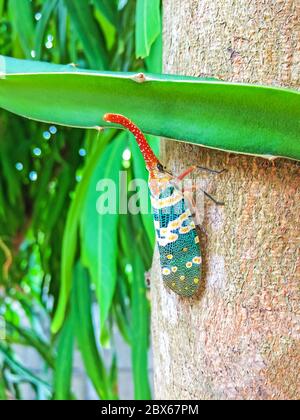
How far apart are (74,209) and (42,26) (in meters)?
0.33

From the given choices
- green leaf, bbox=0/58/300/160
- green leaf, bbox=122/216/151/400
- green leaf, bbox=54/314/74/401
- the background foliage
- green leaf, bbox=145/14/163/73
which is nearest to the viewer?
green leaf, bbox=0/58/300/160

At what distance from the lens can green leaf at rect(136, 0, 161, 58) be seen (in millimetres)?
687

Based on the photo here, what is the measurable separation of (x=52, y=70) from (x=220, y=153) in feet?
0.58

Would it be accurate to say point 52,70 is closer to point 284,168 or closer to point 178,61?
point 178,61

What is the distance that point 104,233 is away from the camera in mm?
965

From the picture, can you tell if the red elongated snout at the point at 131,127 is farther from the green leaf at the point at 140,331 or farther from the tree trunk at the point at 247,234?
the green leaf at the point at 140,331

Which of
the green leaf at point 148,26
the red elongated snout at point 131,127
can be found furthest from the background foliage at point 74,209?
the red elongated snout at point 131,127

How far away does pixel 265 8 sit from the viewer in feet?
1.68

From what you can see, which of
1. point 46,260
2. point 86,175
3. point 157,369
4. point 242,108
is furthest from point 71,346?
point 242,108

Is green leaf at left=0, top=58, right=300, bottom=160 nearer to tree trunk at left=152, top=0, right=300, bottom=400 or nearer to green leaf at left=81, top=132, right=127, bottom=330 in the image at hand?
tree trunk at left=152, top=0, right=300, bottom=400

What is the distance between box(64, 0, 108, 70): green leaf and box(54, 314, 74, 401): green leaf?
56 cm

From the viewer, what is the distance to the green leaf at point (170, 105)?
49 centimetres

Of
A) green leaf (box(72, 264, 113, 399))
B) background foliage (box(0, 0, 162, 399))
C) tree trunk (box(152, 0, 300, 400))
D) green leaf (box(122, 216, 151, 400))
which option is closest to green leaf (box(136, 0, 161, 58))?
background foliage (box(0, 0, 162, 399))

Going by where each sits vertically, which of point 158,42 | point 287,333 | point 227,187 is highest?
point 158,42
